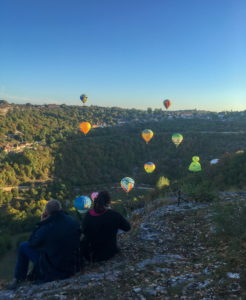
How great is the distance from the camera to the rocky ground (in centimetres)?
344

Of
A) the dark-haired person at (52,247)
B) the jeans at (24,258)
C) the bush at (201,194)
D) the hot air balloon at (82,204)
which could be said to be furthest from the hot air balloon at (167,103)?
the jeans at (24,258)

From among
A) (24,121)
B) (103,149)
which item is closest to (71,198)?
(103,149)

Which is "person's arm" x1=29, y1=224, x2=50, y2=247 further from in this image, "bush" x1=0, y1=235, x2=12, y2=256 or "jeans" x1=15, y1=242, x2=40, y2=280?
"bush" x1=0, y1=235, x2=12, y2=256

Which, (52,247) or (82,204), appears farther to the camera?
(82,204)

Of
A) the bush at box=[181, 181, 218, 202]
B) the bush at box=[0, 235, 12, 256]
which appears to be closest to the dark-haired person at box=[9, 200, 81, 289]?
the bush at box=[181, 181, 218, 202]

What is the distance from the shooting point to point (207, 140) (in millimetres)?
52531

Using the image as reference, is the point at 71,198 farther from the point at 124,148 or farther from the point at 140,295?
the point at 140,295

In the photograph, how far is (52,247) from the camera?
3812mm

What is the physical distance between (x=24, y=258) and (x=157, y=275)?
203cm

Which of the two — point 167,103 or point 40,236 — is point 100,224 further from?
point 167,103

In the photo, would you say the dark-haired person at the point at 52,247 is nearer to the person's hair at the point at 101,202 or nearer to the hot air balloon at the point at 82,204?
the person's hair at the point at 101,202

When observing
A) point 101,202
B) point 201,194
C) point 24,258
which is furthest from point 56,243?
point 201,194

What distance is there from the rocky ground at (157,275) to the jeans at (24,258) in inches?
9.4

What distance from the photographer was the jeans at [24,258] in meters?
3.97
